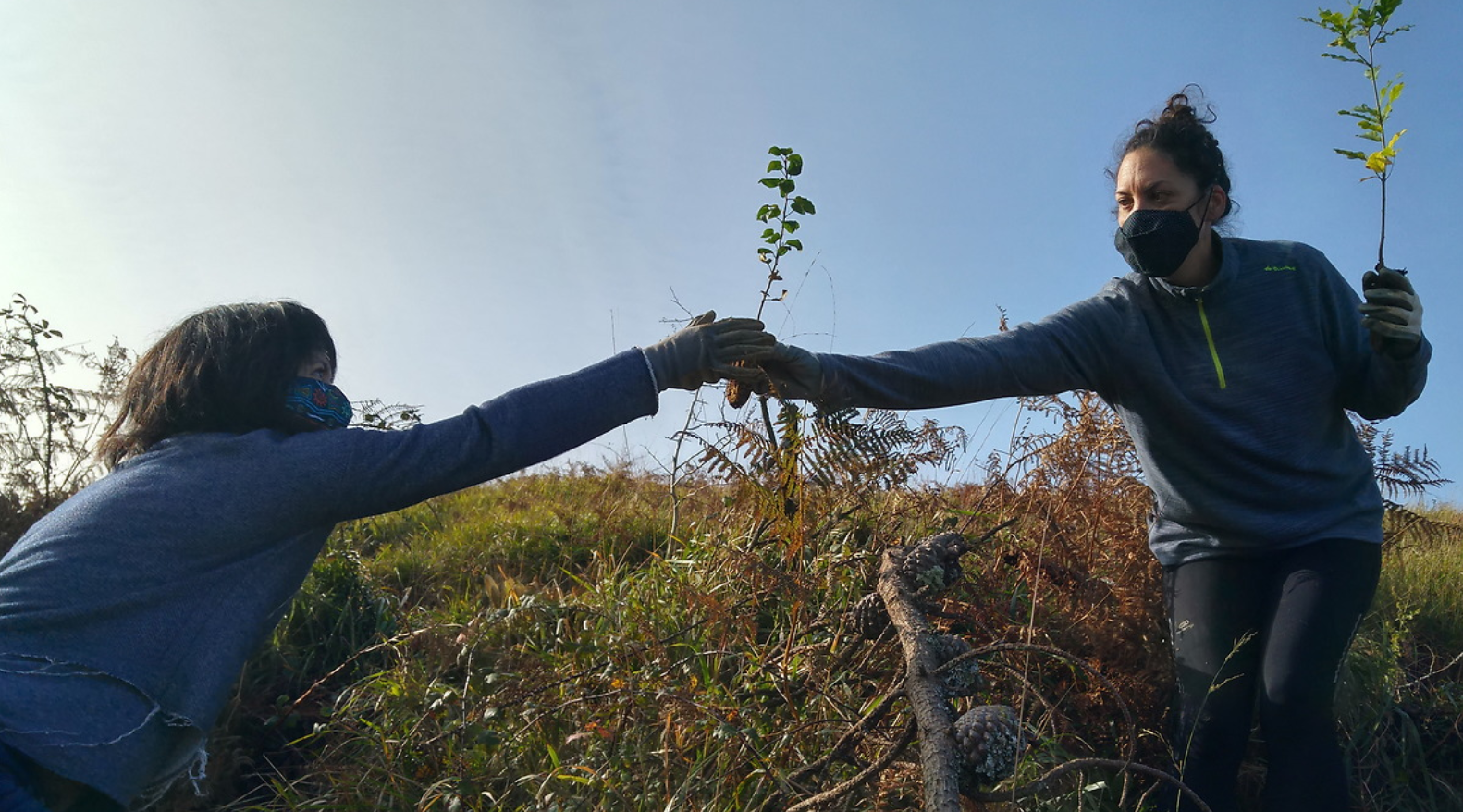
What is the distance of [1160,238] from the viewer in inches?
110

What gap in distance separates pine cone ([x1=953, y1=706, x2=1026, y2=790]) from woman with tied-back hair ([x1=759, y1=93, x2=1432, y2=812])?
1.00 m

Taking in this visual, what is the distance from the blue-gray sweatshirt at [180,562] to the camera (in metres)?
2.06

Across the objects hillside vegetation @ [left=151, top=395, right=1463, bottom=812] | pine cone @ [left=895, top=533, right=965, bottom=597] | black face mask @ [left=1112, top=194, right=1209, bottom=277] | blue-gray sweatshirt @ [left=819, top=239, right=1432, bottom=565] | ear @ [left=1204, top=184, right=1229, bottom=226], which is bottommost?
hillside vegetation @ [left=151, top=395, right=1463, bottom=812]

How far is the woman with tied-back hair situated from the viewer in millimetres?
2553

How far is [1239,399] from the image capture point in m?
2.79

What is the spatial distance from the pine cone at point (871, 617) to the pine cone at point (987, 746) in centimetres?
70

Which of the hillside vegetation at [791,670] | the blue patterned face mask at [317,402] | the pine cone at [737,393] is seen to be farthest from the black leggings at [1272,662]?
the blue patterned face mask at [317,402]

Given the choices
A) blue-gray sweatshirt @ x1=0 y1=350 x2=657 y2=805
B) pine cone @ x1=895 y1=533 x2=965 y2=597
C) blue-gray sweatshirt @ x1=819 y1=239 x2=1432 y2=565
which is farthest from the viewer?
blue-gray sweatshirt @ x1=819 y1=239 x2=1432 y2=565

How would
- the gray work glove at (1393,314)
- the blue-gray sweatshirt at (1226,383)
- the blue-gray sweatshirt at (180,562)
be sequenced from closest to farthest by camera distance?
the blue-gray sweatshirt at (180,562) → the gray work glove at (1393,314) → the blue-gray sweatshirt at (1226,383)

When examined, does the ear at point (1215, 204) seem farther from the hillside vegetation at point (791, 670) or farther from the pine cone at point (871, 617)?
the pine cone at point (871, 617)

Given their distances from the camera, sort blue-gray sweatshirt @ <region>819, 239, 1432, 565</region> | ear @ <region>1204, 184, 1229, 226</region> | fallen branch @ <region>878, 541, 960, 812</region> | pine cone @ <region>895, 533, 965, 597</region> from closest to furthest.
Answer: fallen branch @ <region>878, 541, 960, 812</region> → pine cone @ <region>895, 533, 965, 597</region> → blue-gray sweatshirt @ <region>819, 239, 1432, 565</region> → ear @ <region>1204, 184, 1229, 226</region>

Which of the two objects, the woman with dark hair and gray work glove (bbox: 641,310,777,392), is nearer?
the woman with dark hair

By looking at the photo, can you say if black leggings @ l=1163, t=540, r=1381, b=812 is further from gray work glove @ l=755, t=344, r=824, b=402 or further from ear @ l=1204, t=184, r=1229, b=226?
gray work glove @ l=755, t=344, r=824, b=402

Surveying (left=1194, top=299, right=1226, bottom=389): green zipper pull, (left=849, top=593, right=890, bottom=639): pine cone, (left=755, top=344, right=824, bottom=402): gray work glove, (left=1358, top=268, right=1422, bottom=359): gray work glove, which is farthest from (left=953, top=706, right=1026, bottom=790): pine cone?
(left=1358, top=268, right=1422, bottom=359): gray work glove
